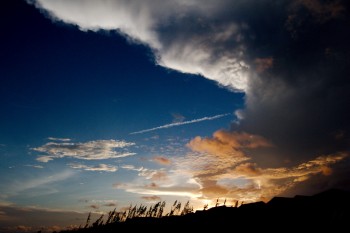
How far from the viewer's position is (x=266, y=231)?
33156mm

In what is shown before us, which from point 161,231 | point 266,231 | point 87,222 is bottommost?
point 87,222

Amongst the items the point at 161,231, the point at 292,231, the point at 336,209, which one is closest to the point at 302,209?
the point at 292,231

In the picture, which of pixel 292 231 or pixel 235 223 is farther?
pixel 235 223

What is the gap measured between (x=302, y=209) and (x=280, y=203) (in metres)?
4.35

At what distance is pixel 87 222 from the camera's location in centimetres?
17800

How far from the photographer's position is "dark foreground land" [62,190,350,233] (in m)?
26.7

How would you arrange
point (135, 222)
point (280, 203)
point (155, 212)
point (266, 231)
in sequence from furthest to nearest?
point (155, 212), point (135, 222), point (280, 203), point (266, 231)

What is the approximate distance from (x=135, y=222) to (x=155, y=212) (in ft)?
386

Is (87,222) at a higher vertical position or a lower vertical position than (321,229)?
lower

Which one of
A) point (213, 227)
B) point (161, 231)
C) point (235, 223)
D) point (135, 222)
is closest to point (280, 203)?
point (235, 223)

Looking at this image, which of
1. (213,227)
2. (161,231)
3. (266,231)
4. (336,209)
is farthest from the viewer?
(161,231)

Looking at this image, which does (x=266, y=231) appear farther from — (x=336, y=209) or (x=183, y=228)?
(x=183, y=228)

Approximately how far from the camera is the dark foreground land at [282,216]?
26731mm

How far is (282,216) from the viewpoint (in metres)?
33.1
